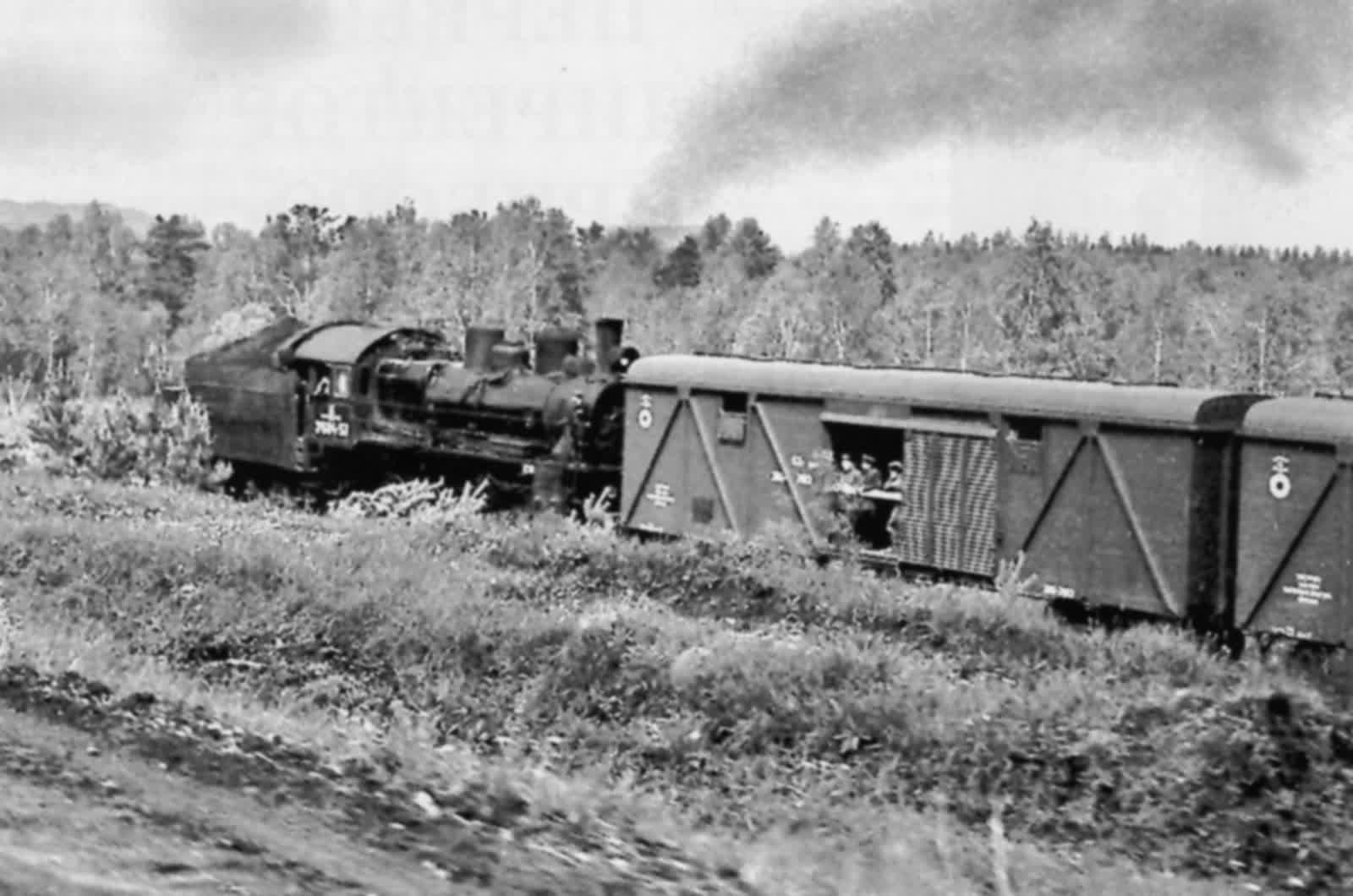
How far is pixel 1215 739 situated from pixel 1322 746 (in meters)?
0.68

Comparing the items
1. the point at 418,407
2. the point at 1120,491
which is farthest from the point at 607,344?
the point at 1120,491

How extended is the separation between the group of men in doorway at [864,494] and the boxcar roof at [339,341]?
11061 mm

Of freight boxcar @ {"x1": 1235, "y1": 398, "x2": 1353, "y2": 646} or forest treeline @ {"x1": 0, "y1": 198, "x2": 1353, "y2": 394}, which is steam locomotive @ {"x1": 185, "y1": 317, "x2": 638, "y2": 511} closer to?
freight boxcar @ {"x1": 1235, "y1": 398, "x2": 1353, "y2": 646}

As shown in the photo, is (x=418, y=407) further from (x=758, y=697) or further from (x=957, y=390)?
(x=758, y=697)

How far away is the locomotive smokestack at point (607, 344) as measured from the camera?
24.5 m

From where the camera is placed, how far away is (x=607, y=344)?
24.5 m

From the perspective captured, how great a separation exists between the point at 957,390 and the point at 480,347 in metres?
10.5

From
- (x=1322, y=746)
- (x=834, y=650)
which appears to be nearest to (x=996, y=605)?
(x=834, y=650)

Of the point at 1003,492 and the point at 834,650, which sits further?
the point at 1003,492

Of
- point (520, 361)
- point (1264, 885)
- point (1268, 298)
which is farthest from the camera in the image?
point (1268, 298)

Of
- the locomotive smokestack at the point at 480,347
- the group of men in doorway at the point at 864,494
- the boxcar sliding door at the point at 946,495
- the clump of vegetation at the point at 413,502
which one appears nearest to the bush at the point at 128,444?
the clump of vegetation at the point at 413,502

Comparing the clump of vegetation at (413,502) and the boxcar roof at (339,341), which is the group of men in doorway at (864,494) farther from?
the boxcar roof at (339,341)

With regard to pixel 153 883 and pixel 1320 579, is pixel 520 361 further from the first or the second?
pixel 153 883

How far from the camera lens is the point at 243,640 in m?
11.5
